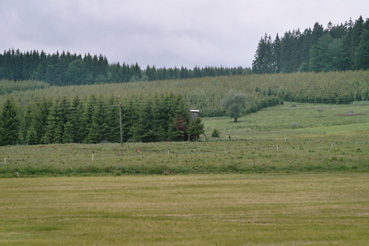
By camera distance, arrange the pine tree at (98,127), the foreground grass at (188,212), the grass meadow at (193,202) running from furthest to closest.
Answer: the pine tree at (98,127) → the grass meadow at (193,202) → the foreground grass at (188,212)

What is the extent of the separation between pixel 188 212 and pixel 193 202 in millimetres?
2826

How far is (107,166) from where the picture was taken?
137ft

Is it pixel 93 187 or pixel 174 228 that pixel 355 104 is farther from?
pixel 174 228

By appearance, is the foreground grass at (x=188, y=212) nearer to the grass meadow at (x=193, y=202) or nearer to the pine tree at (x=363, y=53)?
the grass meadow at (x=193, y=202)

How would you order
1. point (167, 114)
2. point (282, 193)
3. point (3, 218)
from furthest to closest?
1. point (167, 114)
2. point (282, 193)
3. point (3, 218)

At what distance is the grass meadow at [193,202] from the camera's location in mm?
Result: 16042

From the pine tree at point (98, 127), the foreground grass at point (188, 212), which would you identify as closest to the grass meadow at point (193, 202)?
the foreground grass at point (188, 212)

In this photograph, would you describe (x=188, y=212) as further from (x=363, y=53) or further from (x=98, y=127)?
(x=363, y=53)

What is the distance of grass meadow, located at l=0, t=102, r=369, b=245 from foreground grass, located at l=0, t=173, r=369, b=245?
1.5 inches

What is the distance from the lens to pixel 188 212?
811 inches

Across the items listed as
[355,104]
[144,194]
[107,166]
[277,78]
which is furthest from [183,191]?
[277,78]

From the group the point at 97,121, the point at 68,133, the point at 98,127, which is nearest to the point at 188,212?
the point at 98,127

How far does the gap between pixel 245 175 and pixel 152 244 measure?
2309 centimetres

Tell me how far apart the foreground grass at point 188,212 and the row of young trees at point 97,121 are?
63.9 meters
